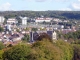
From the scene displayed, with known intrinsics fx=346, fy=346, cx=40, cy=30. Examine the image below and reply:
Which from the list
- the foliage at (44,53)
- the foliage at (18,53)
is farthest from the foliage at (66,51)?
the foliage at (18,53)

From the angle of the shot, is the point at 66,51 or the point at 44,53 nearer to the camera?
the point at 44,53

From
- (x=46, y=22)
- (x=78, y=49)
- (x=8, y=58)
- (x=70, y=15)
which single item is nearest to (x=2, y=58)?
(x=8, y=58)

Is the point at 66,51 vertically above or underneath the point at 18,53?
underneath

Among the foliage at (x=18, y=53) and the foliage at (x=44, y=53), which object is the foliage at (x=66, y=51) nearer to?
the foliage at (x=44, y=53)

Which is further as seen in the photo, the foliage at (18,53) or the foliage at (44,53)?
the foliage at (18,53)

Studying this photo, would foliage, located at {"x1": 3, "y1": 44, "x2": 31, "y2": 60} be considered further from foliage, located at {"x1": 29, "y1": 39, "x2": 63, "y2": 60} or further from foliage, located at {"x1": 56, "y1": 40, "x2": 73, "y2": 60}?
foliage, located at {"x1": 56, "y1": 40, "x2": 73, "y2": 60}

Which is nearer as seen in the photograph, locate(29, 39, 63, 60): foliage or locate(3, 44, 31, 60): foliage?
locate(29, 39, 63, 60): foliage

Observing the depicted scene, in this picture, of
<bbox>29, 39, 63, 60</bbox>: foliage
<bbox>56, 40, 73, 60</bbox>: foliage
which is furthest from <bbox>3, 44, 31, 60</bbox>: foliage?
<bbox>56, 40, 73, 60</bbox>: foliage

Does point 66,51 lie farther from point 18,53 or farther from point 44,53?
point 18,53

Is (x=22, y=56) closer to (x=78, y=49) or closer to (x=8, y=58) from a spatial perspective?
(x=8, y=58)

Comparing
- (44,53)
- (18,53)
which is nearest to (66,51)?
(44,53)

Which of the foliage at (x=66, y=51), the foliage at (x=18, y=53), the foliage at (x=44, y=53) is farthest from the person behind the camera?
the foliage at (x=66, y=51)
